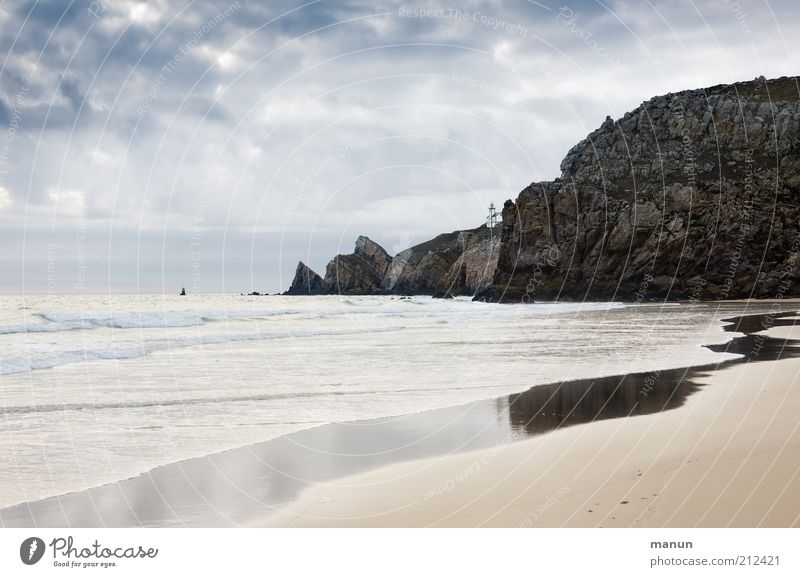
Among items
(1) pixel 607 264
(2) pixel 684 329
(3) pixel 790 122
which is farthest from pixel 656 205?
(2) pixel 684 329

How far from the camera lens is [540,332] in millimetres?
26969

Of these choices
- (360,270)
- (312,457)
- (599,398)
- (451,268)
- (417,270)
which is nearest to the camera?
(312,457)

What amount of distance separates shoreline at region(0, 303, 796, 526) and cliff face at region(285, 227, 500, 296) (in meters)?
122

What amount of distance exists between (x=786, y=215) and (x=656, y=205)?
1439 centimetres

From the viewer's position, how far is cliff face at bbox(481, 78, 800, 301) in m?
79.1

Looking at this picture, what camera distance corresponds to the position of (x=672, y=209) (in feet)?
277

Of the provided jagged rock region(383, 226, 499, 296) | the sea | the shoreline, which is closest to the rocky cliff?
jagged rock region(383, 226, 499, 296)

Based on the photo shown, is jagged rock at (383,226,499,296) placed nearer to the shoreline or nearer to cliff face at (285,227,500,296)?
cliff face at (285,227,500,296)

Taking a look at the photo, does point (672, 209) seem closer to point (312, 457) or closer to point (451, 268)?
point (451, 268)

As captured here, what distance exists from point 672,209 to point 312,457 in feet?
279

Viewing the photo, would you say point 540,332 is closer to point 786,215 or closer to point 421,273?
point 786,215

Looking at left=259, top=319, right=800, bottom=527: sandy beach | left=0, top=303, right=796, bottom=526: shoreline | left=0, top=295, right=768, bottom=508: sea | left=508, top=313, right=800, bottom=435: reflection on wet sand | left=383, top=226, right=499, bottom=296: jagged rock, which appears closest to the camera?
left=259, top=319, right=800, bottom=527: sandy beach

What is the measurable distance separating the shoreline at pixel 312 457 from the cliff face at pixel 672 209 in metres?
71.9

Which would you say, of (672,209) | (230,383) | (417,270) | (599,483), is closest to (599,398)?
(599,483)
